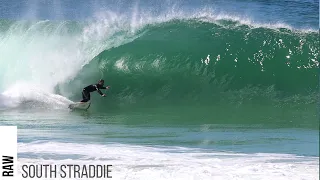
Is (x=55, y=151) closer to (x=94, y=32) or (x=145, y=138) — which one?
(x=145, y=138)

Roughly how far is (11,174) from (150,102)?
26.2 feet

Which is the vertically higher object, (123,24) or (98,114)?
(123,24)

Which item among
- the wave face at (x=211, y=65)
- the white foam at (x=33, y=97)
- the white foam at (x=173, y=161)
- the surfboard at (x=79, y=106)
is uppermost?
the wave face at (x=211, y=65)

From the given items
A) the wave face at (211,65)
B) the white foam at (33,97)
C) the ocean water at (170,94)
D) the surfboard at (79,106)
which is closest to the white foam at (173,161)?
the ocean water at (170,94)

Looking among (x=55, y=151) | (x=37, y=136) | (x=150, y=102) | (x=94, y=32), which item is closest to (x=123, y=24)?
(x=94, y=32)

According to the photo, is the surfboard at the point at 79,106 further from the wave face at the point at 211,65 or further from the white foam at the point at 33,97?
the wave face at the point at 211,65

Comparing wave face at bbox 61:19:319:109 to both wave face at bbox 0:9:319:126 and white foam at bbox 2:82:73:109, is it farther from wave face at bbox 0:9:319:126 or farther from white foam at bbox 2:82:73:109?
white foam at bbox 2:82:73:109

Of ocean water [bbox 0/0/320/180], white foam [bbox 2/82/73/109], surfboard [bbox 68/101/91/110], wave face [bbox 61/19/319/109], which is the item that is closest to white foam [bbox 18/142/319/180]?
ocean water [bbox 0/0/320/180]

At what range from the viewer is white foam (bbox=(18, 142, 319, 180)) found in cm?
776

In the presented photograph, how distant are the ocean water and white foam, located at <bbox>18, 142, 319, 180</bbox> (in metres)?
0.01

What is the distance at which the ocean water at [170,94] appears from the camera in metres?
8.71

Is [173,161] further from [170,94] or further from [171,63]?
[171,63]

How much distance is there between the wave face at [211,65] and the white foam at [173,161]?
6107 mm

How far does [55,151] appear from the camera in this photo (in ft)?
29.8
